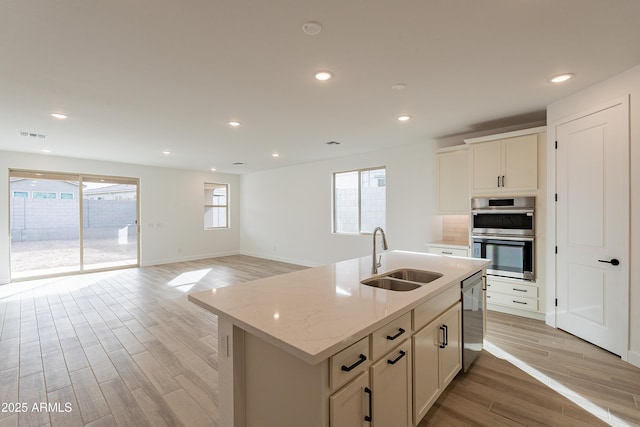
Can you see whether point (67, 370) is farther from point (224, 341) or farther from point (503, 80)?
point (503, 80)

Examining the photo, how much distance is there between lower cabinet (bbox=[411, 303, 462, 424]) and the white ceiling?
77.4 inches

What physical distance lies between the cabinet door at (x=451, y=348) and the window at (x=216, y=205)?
768cm

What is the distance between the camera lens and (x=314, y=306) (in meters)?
1.51

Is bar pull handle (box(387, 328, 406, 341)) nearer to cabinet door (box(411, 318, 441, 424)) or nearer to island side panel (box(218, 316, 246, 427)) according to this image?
cabinet door (box(411, 318, 441, 424))

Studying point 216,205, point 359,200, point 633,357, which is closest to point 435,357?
point 633,357

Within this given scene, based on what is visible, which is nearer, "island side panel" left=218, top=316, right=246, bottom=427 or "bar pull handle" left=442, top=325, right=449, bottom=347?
"island side panel" left=218, top=316, right=246, bottom=427

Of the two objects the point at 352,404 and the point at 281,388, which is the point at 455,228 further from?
the point at 281,388

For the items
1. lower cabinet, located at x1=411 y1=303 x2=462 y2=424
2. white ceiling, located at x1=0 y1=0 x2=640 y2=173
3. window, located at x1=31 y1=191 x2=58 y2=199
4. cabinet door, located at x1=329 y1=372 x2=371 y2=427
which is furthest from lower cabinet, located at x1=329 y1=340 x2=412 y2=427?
window, located at x1=31 y1=191 x2=58 y2=199

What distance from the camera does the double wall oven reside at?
11.7ft

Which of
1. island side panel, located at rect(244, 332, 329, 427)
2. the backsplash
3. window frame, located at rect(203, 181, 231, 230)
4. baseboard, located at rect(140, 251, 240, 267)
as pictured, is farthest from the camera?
window frame, located at rect(203, 181, 231, 230)

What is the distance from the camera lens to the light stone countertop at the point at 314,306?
113 cm

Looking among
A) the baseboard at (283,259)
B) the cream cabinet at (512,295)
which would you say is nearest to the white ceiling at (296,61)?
the cream cabinet at (512,295)

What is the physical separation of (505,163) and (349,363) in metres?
3.67

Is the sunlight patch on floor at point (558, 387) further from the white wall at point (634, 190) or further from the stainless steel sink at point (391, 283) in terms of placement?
the stainless steel sink at point (391, 283)
